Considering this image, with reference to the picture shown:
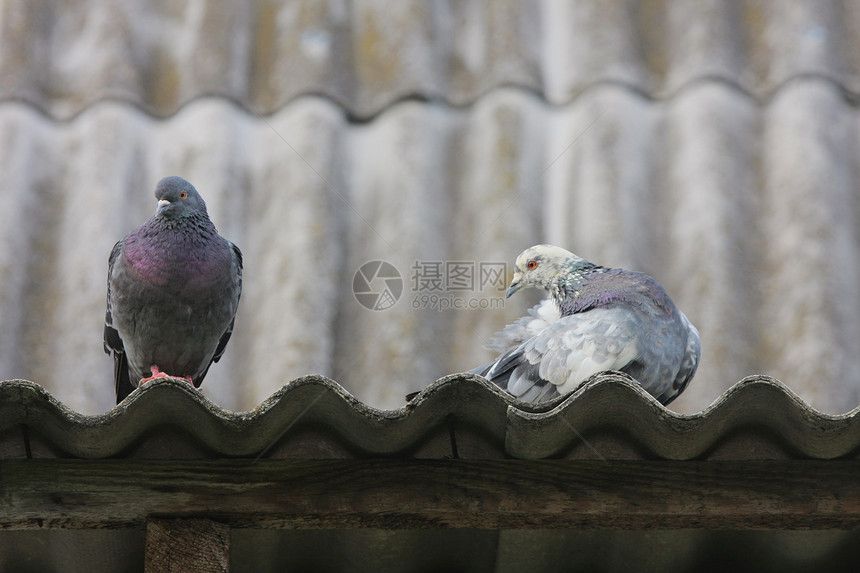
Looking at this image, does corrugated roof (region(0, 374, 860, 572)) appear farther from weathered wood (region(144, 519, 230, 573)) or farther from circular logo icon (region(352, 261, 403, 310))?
circular logo icon (region(352, 261, 403, 310))

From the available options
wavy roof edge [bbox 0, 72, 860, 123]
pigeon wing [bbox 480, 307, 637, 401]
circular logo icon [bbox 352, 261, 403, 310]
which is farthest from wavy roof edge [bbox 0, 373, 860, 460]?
wavy roof edge [bbox 0, 72, 860, 123]

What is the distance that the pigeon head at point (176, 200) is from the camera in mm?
4098

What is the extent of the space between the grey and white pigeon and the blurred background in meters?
0.68

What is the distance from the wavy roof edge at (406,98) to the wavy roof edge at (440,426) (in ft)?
8.49

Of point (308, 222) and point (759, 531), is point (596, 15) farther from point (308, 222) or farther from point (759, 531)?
point (759, 531)

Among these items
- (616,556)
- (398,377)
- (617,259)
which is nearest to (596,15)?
(617,259)

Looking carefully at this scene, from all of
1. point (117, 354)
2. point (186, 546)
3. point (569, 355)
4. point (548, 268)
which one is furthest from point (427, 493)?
point (117, 354)

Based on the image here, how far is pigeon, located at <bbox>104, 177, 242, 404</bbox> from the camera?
4012mm

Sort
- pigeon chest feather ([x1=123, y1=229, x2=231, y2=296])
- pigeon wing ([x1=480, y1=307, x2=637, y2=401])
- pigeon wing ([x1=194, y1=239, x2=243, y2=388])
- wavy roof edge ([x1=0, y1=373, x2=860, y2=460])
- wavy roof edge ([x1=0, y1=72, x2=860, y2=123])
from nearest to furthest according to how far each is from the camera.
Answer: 1. wavy roof edge ([x1=0, y1=373, x2=860, y2=460])
2. pigeon wing ([x1=480, y1=307, x2=637, y2=401])
3. pigeon chest feather ([x1=123, y1=229, x2=231, y2=296])
4. pigeon wing ([x1=194, y1=239, x2=243, y2=388])
5. wavy roof edge ([x1=0, y1=72, x2=860, y2=123])

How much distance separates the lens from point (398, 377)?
4387 millimetres

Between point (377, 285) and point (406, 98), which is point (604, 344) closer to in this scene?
point (377, 285)

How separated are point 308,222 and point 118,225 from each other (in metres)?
0.75

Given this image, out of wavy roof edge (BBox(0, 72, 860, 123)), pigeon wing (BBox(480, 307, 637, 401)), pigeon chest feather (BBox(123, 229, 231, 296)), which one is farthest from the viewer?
wavy roof edge (BBox(0, 72, 860, 123))

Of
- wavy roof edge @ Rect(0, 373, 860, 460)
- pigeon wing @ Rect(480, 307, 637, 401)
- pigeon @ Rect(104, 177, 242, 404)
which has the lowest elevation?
wavy roof edge @ Rect(0, 373, 860, 460)
